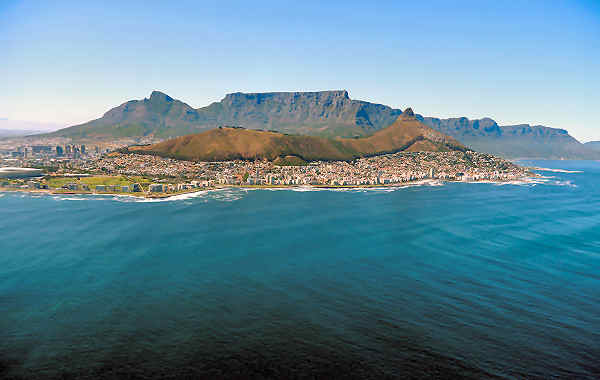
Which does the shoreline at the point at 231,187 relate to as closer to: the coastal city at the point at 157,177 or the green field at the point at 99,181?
the coastal city at the point at 157,177

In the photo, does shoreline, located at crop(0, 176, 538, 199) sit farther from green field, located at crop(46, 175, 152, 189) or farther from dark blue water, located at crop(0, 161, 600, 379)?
dark blue water, located at crop(0, 161, 600, 379)

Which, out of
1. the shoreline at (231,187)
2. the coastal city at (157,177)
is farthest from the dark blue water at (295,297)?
the coastal city at (157,177)

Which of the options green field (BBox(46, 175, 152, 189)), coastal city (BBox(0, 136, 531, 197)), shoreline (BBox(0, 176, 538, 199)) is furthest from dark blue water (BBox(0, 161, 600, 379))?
green field (BBox(46, 175, 152, 189))

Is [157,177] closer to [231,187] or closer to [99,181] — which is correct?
[99,181]

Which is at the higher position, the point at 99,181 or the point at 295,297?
the point at 99,181

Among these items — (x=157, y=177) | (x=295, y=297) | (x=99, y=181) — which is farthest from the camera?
(x=157, y=177)

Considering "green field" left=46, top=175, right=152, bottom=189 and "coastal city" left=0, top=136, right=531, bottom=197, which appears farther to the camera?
"green field" left=46, top=175, right=152, bottom=189

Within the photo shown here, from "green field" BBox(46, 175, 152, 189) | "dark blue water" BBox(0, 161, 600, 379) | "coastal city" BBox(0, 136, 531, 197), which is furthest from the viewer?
"green field" BBox(46, 175, 152, 189)

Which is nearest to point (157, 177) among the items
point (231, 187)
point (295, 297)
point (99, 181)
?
point (99, 181)

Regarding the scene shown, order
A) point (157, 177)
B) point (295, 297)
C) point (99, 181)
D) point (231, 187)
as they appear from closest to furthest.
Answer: point (295, 297)
point (99, 181)
point (157, 177)
point (231, 187)

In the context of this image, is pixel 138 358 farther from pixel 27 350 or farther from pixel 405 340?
pixel 405 340
